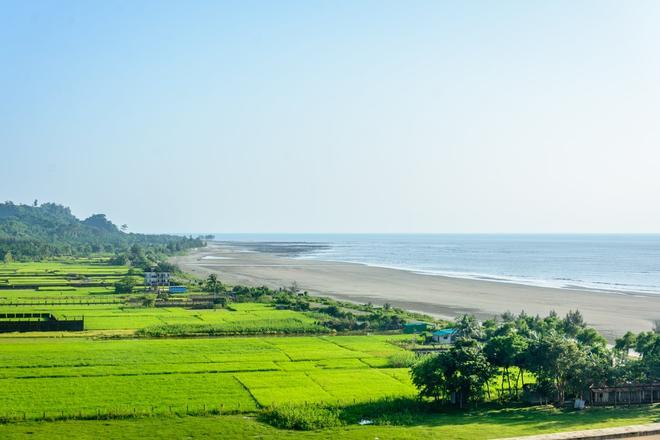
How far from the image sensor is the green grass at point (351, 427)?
94.1 ft

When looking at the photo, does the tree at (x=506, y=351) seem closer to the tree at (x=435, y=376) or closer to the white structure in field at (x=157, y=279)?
the tree at (x=435, y=376)

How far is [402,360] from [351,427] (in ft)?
54.3

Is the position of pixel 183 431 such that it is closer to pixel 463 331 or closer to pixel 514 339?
pixel 514 339

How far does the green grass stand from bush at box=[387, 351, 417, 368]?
1264 centimetres

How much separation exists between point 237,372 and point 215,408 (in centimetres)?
910

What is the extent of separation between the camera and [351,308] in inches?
3100

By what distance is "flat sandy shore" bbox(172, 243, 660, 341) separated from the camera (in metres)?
72.4

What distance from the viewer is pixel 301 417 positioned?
30.9 metres

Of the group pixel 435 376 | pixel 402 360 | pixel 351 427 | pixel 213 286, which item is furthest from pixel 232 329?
pixel 213 286

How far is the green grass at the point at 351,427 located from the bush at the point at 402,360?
12638mm

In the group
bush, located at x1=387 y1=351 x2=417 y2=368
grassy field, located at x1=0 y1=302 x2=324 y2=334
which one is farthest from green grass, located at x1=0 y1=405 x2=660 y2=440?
grassy field, located at x1=0 y1=302 x2=324 y2=334

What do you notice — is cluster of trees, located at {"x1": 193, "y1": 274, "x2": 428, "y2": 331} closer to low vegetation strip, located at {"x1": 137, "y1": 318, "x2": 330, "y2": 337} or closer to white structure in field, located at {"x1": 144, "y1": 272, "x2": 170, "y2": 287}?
low vegetation strip, located at {"x1": 137, "y1": 318, "x2": 330, "y2": 337}

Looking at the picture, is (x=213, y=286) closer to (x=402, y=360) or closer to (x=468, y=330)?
(x=468, y=330)

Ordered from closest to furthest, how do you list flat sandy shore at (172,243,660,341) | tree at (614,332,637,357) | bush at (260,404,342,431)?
bush at (260,404,342,431), tree at (614,332,637,357), flat sandy shore at (172,243,660,341)
